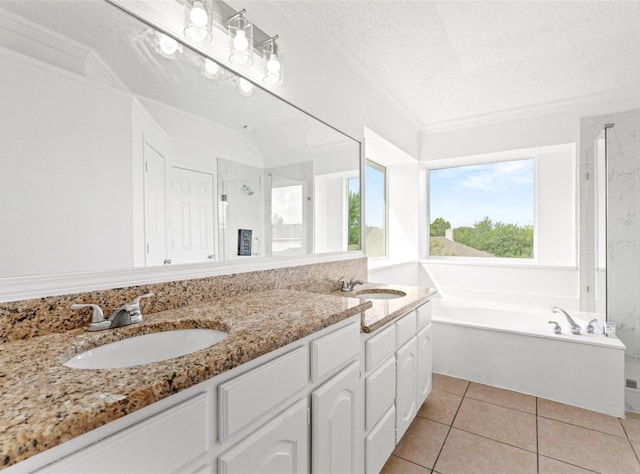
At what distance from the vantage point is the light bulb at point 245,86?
155 cm

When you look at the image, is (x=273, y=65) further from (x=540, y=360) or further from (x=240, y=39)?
(x=540, y=360)

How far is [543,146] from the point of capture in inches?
128

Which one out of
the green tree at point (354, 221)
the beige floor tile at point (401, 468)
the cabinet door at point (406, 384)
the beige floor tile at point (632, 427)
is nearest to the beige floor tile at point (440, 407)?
the cabinet door at point (406, 384)

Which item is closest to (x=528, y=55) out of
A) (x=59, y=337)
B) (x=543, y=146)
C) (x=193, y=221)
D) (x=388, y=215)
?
(x=543, y=146)

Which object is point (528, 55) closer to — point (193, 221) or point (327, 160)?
point (327, 160)

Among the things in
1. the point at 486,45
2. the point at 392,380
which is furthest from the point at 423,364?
the point at 486,45

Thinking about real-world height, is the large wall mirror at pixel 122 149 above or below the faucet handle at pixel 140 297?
above

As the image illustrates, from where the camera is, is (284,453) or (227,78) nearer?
(284,453)

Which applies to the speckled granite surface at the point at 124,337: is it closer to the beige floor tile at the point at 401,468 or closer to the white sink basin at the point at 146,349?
the white sink basin at the point at 146,349

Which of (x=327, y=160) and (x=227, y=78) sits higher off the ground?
(x=227, y=78)

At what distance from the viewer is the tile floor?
174 cm

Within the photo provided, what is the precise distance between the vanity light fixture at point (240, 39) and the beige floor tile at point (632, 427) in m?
3.04

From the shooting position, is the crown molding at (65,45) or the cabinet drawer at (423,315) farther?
the cabinet drawer at (423,315)

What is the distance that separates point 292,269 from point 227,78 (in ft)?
3.35
